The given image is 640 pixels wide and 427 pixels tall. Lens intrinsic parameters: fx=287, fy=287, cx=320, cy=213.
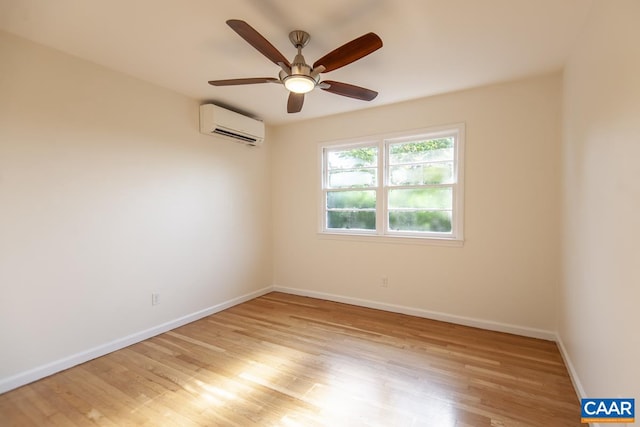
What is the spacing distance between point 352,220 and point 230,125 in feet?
6.45

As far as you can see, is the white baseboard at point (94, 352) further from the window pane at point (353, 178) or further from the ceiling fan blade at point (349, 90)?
the ceiling fan blade at point (349, 90)

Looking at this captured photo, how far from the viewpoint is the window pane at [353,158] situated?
376cm

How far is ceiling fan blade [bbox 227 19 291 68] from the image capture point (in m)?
1.50

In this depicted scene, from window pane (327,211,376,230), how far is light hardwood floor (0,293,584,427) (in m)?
1.31

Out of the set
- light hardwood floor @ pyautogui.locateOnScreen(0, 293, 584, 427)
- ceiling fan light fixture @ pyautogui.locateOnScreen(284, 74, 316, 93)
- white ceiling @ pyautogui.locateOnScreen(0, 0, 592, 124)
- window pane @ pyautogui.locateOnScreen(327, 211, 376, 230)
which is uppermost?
white ceiling @ pyautogui.locateOnScreen(0, 0, 592, 124)

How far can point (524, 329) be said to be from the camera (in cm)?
284

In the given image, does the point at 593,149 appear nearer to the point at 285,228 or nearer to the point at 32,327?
the point at 285,228

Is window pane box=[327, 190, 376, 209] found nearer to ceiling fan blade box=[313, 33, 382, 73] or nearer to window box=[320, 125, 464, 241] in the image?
window box=[320, 125, 464, 241]

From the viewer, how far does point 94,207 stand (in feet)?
8.07

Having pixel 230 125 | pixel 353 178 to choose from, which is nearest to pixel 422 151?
pixel 353 178

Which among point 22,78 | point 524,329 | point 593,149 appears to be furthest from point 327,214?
point 22,78

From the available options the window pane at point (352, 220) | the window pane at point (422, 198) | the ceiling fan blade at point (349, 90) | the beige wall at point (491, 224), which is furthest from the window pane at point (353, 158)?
the ceiling fan blade at point (349, 90)

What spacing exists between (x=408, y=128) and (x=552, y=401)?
8.98 ft

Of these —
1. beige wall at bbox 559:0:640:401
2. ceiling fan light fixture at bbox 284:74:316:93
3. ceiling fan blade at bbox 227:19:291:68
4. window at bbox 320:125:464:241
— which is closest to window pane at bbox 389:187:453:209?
window at bbox 320:125:464:241
